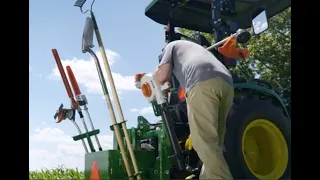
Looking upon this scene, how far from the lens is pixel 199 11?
5.31 m

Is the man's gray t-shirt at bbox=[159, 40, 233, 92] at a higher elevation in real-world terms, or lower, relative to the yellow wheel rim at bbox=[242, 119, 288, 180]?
higher

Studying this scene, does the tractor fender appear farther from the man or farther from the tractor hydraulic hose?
the tractor hydraulic hose

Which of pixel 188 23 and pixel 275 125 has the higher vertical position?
pixel 188 23

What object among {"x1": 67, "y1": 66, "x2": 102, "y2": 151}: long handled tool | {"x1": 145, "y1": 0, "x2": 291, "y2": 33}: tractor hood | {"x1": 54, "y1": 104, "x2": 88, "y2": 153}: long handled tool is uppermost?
{"x1": 145, "y1": 0, "x2": 291, "y2": 33}: tractor hood

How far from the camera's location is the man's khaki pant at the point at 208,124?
3.35 metres

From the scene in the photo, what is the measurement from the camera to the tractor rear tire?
3.91 metres

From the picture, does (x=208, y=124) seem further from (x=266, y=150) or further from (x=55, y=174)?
(x=55, y=174)

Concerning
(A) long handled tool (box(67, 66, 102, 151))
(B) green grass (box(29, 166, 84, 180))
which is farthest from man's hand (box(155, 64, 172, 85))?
(B) green grass (box(29, 166, 84, 180))

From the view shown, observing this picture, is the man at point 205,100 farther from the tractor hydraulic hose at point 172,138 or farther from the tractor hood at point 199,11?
Result: the tractor hood at point 199,11

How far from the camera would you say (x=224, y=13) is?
498 cm

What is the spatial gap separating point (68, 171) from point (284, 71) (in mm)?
7576
